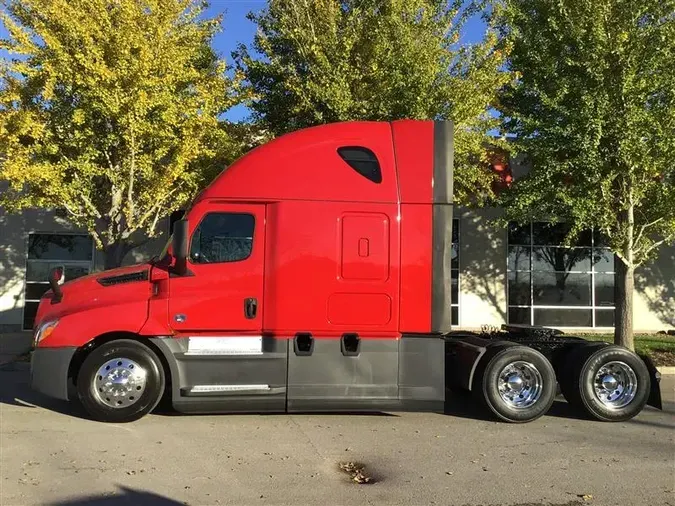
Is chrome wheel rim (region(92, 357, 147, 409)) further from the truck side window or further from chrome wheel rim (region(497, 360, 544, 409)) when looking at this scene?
chrome wheel rim (region(497, 360, 544, 409))

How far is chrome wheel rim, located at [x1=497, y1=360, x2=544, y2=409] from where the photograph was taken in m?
6.75

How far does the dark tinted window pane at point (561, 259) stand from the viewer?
16.3 metres

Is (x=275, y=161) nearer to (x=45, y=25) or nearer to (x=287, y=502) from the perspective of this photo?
(x=287, y=502)

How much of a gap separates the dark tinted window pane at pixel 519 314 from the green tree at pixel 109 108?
378 inches

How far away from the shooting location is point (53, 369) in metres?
6.20

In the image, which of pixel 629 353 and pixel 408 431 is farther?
pixel 629 353

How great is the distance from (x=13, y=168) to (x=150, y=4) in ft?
11.2

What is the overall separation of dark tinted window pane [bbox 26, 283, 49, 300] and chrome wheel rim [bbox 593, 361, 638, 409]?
13479mm

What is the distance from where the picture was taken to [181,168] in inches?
378

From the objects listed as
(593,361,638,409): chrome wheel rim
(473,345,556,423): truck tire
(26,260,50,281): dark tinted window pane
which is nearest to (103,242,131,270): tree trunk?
(26,260,50,281): dark tinted window pane

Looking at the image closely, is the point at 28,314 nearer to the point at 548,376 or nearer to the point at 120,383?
the point at 120,383

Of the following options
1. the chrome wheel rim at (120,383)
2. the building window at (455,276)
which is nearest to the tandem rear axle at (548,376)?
the chrome wheel rim at (120,383)

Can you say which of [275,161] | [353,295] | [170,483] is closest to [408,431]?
[353,295]

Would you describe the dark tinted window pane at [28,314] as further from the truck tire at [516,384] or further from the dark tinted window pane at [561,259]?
the dark tinted window pane at [561,259]
